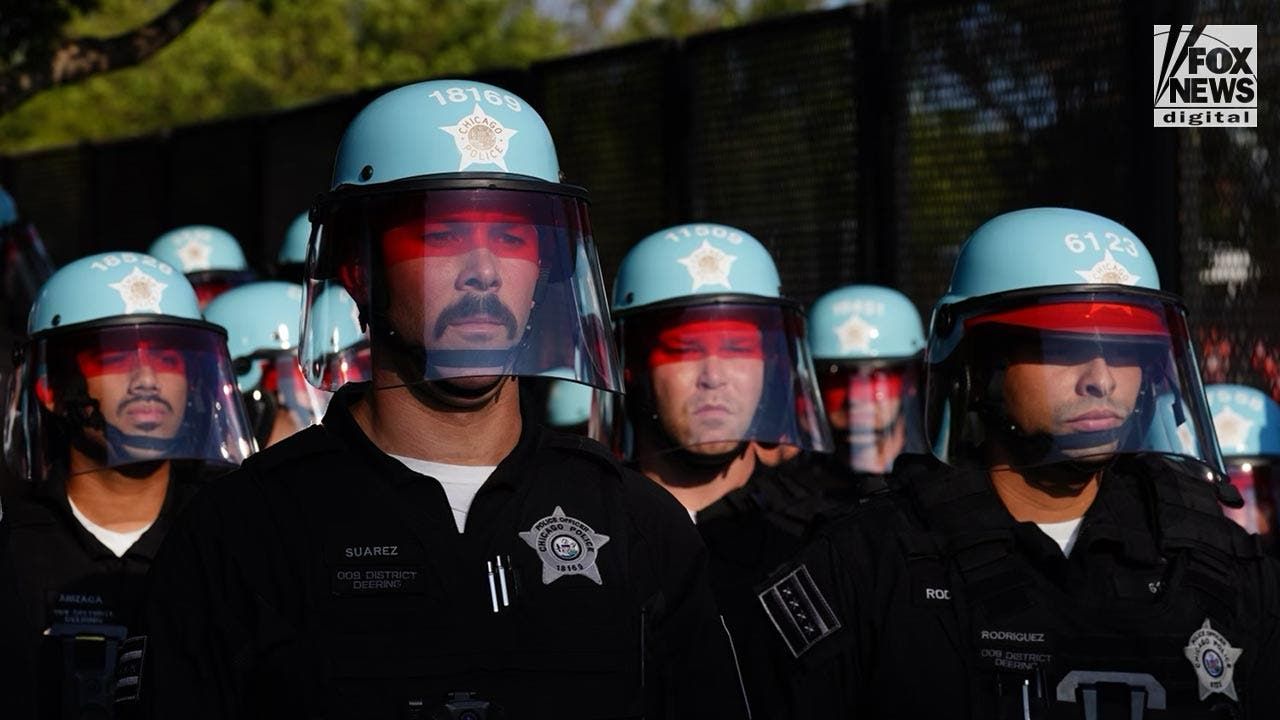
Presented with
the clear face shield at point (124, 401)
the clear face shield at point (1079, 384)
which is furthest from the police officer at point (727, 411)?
the clear face shield at point (1079, 384)

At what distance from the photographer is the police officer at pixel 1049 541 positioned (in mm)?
4066

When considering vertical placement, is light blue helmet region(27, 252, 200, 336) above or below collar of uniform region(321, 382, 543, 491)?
above

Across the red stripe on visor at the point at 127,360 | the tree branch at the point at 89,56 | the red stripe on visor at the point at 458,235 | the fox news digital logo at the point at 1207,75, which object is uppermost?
the tree branch at the point at 89,56

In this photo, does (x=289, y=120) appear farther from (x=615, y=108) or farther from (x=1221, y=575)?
(x=1221, y=575)

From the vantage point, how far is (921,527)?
4.23 meters

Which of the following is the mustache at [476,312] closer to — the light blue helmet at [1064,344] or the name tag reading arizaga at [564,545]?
the name tag reading arizaga at [564,545]

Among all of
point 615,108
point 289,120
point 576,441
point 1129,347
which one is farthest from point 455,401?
point 289,120

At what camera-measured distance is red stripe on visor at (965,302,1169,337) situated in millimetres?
4340

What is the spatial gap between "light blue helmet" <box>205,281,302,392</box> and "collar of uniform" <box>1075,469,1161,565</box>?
13.1 feet

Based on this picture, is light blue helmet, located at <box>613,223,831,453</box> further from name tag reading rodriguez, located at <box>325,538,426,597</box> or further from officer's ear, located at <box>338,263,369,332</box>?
name tag reading rodriguez, located at <box>325,538,426,597</box>

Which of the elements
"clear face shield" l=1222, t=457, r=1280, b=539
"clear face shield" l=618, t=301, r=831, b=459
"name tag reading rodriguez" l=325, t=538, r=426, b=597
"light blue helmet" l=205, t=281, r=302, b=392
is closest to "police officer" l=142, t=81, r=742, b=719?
"name tag reading rodriguez" l=325, t=538, r=426, b=597

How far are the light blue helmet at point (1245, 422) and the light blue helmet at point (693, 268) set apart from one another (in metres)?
1.60

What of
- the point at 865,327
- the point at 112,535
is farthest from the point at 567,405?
the point at 112,535

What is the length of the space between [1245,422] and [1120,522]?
9.61 feet
